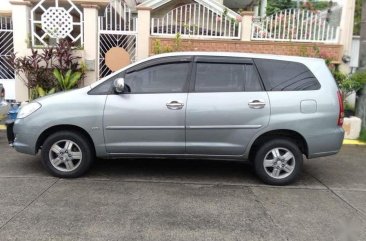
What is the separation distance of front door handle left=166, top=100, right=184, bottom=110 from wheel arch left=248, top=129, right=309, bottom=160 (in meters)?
1.12

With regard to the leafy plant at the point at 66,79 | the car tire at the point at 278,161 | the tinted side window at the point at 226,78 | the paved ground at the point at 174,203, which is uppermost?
the tinted side window at the point at 226,78

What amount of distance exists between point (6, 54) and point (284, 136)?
8775mm

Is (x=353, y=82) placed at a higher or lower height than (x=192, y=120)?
higher

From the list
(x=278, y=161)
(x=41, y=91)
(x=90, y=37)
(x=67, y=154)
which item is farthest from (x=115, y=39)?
(x=278, y=161)

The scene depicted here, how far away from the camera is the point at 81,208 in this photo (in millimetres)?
4621

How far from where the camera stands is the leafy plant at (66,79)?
31.7 ft

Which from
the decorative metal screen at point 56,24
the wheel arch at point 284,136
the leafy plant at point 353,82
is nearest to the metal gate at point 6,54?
the decorative metal screen at point 56,24

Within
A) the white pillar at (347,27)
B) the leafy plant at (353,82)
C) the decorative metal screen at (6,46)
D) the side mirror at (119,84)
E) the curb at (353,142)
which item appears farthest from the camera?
the decorative metal screen at (6,46)

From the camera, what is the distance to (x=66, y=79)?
9680 mm

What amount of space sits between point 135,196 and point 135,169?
49.6 inches

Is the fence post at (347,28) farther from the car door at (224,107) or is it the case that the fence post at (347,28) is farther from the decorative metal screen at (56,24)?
the decorative metal screen at (56,24)

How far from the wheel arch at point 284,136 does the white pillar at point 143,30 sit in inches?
207

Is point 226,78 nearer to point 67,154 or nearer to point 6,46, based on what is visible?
point 67,154

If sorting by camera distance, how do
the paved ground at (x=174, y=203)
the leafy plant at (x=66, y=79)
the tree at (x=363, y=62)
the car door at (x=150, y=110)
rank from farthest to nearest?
the leafy plant at (x=66, y=79) → the tree at (x=363, y=62) → the car door at (x=150, y=110) → the paved ground at (x=174, y=203)
